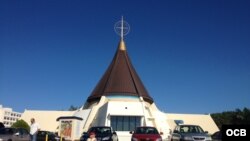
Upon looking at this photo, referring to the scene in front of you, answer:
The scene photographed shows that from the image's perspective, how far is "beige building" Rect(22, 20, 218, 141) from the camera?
50.1 metres


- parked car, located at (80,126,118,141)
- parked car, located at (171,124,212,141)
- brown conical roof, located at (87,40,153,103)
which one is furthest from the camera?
brown conical roof, located at (87,40,153,103)

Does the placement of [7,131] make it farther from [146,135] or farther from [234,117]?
[234,117]

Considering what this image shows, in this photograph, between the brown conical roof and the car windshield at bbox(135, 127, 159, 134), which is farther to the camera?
the brown conical roof

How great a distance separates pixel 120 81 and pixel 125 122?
1218 cm

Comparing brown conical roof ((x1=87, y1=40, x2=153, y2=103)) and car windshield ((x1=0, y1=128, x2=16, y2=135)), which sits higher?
brown conical roof ((x1=87, y1=40, x2=153, y2=103))

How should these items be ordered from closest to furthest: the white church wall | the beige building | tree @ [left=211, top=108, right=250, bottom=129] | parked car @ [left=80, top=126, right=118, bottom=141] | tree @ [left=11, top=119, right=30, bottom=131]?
1. parked car @ [left=80, top=126, right=118, bottom=141]
2. the beige building
3. tree @ [left=11, top=119, right=30, bottom=131]
4. the white church wall
5. tree @ [left=211, top=108, right=250, bottom=129]

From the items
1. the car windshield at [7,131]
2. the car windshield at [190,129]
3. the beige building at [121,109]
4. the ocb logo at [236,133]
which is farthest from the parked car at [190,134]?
the beige building at [121,109]

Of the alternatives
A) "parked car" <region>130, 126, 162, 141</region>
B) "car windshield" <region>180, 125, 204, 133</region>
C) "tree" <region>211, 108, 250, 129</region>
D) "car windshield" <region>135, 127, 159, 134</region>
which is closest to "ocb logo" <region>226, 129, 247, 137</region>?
"parked car" <region>130, 126, 162, 141</region>

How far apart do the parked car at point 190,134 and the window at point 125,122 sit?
85.6 feet

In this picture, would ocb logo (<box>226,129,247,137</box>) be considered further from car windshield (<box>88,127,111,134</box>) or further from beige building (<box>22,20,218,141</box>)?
beige building (<box>22,20,218,141</box>)

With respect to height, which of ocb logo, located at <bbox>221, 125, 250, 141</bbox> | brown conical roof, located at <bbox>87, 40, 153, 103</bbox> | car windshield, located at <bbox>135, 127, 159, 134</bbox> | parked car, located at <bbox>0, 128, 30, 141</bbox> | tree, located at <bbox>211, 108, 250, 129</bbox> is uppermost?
brown conical roof, located at <bbox>87, 40, 153, 103</bbox>

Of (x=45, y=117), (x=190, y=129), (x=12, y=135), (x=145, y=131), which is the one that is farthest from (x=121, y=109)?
(x=145, y=131)

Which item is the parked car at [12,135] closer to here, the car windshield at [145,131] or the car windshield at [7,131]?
the car windshield at [7,131]

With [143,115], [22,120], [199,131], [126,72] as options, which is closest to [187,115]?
[126,72]
